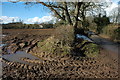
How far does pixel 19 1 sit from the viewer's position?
873 cm

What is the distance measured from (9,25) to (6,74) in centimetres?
2967

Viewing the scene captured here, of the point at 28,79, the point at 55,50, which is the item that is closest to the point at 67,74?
the point at 28,79

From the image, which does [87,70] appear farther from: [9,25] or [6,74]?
[9,25]

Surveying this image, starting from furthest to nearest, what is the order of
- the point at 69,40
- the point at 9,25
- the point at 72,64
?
1. the point at 9,25
2. the point at 69,40
3. the point at 72,64

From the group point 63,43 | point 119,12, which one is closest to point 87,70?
point 63,43

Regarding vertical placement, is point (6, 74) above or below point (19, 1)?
below

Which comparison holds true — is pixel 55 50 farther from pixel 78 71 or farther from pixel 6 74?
pixel 6 74

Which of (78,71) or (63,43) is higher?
(63,43)

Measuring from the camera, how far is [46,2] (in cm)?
949

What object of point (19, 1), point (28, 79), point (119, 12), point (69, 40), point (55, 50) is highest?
point (119, 12)

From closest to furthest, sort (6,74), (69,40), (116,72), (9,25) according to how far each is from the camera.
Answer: (6,74), (116,72), (69,40), (9,25)

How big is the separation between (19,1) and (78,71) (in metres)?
6.73

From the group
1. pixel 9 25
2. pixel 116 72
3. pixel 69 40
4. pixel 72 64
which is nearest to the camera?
pixel 116 72

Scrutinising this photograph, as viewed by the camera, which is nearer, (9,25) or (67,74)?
(67,74)
